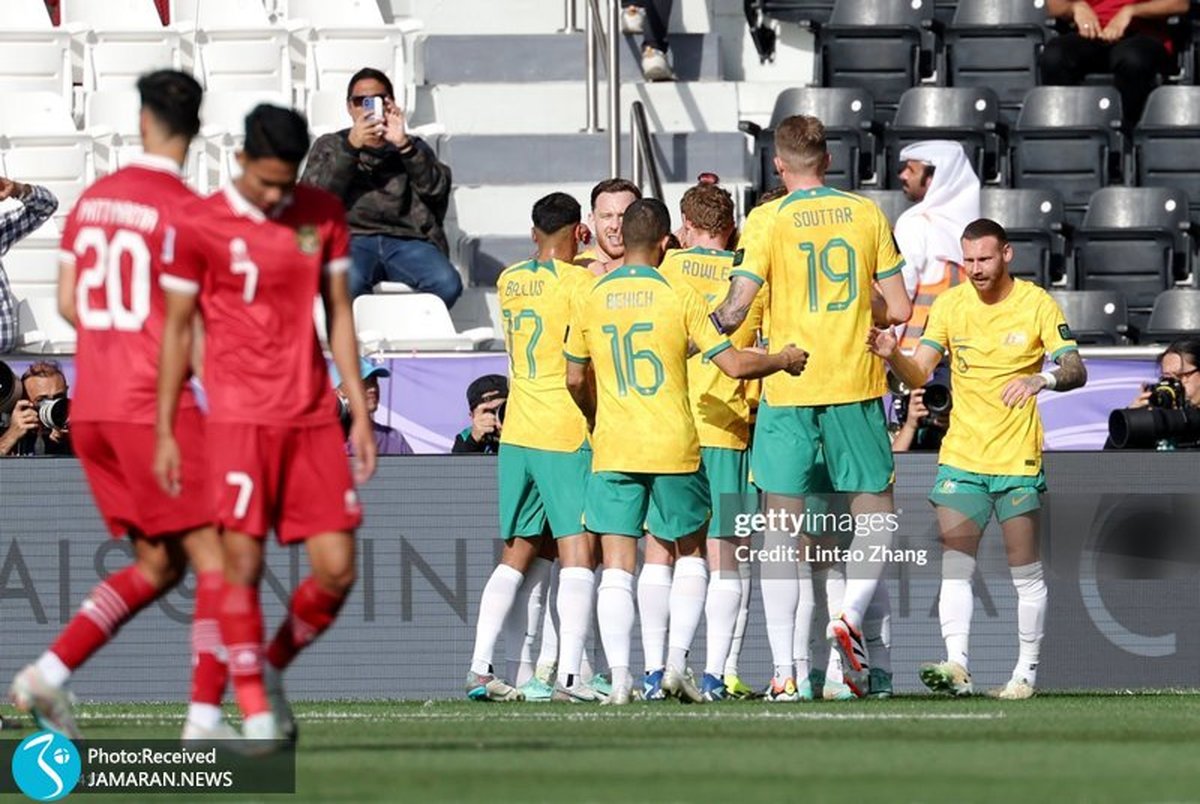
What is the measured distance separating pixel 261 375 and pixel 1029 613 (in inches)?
193

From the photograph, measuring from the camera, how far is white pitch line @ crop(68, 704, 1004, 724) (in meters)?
9.54

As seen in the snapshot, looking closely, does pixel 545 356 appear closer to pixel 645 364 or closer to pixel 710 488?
pixel 645 364

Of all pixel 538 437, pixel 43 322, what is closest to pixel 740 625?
pixel 538 437

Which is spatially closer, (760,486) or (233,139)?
(760,486)

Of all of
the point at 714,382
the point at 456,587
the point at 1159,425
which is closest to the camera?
the point at 714,382

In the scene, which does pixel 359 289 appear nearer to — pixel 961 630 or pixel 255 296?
pixel 961 630

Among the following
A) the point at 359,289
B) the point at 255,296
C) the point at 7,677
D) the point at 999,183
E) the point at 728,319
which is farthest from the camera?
the point at 999,183

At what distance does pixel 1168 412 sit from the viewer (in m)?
12.3

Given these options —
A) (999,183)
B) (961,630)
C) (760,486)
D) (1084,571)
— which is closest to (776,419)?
(760,486)

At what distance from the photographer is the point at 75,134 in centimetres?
1709

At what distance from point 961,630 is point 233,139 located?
7897 millimetres

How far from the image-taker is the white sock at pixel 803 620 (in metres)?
11.0

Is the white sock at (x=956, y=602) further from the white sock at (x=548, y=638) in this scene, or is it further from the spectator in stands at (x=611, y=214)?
the spectator in stands at (x=611, y=214)

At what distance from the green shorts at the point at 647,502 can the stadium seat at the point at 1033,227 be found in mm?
5757
